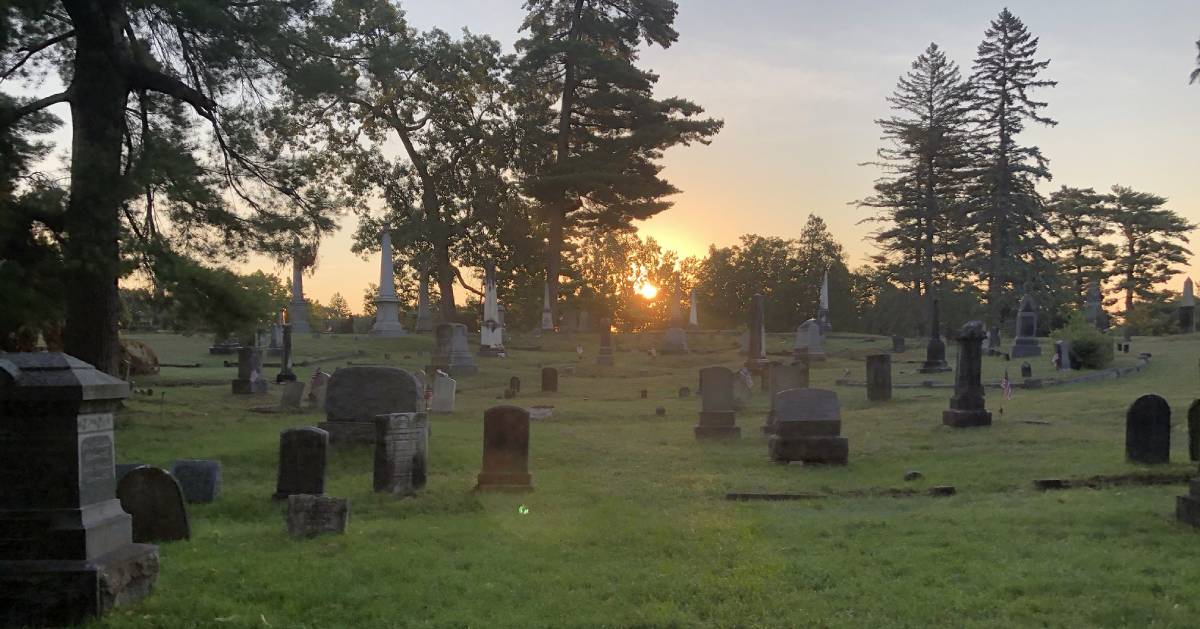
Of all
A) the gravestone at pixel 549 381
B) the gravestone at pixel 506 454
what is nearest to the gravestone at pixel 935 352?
the gravestone at pixel 549 381

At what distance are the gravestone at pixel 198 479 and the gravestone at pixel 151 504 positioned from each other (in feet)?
6.80

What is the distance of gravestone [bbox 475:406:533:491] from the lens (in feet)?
36.5

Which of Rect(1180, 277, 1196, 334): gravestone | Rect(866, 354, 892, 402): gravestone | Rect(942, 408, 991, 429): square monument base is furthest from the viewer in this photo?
Rect(1180, 277, 1196, 334): gravestone

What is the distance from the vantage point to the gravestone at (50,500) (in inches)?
219

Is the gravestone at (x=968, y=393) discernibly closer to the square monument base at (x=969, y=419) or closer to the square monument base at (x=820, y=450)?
the square monument base at (x=969, y=419)

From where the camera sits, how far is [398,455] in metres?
11.0

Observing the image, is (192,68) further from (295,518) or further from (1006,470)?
(1006,470)

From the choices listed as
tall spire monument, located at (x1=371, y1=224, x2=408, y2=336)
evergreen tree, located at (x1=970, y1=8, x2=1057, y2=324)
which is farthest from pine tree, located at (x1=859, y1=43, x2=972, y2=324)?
tall spire monument, located at (x1=371, y1=224, x2=408, y2=336)

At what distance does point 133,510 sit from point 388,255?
38.8 metres

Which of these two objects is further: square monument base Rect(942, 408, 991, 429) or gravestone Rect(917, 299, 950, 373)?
gravestone Rect(917, 299, 950, 373)

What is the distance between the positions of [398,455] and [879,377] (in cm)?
1444

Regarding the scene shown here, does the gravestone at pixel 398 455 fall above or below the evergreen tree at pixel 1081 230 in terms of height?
below

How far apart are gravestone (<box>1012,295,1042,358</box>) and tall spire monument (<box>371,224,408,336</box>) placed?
28.3 m

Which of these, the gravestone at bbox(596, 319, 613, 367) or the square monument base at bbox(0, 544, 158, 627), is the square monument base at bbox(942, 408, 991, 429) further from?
the gravestone at bbox(596, 319, 613, 367)
